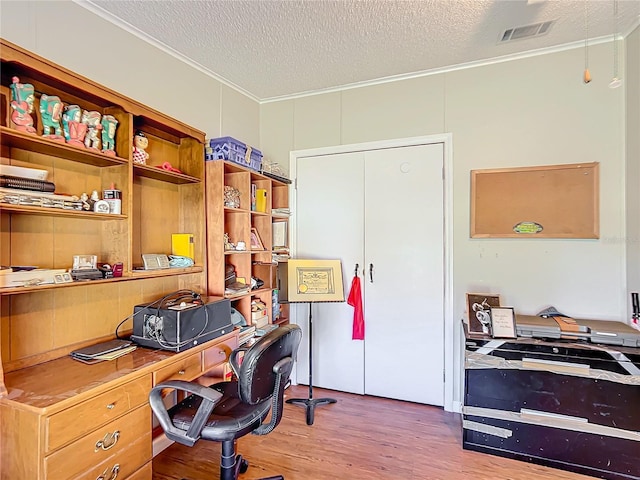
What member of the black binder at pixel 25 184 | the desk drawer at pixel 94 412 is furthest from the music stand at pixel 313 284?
the black binder at pixel 25 184

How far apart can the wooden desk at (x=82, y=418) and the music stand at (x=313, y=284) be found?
1.08 metres

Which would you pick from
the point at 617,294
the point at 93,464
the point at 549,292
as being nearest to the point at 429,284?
the point at 549,292

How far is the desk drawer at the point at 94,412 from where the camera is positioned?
125 centimetres

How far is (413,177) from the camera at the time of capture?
9.32 feet

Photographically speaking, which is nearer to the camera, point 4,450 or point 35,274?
point 4,450

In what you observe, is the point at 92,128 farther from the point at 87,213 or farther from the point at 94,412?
the point at 94,412

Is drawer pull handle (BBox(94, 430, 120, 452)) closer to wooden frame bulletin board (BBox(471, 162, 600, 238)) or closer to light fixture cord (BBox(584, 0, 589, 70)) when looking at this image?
→ wooden frame bulletin board (BBox(471, 162, 600, 238))

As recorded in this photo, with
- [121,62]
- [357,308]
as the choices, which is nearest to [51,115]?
[121,62]

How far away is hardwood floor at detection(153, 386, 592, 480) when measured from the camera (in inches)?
78.3

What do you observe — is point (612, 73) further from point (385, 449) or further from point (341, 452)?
point (341, 452)

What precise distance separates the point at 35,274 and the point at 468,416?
2.51 m

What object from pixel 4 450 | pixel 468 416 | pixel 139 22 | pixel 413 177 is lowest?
Answer: pixel 468 416

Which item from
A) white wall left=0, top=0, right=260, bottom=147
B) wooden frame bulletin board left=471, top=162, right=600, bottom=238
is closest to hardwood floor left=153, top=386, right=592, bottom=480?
wooden frame bulletin board left=471, top=162, right=600, bottom=238

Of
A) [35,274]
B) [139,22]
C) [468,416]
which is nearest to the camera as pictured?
[35,274]
